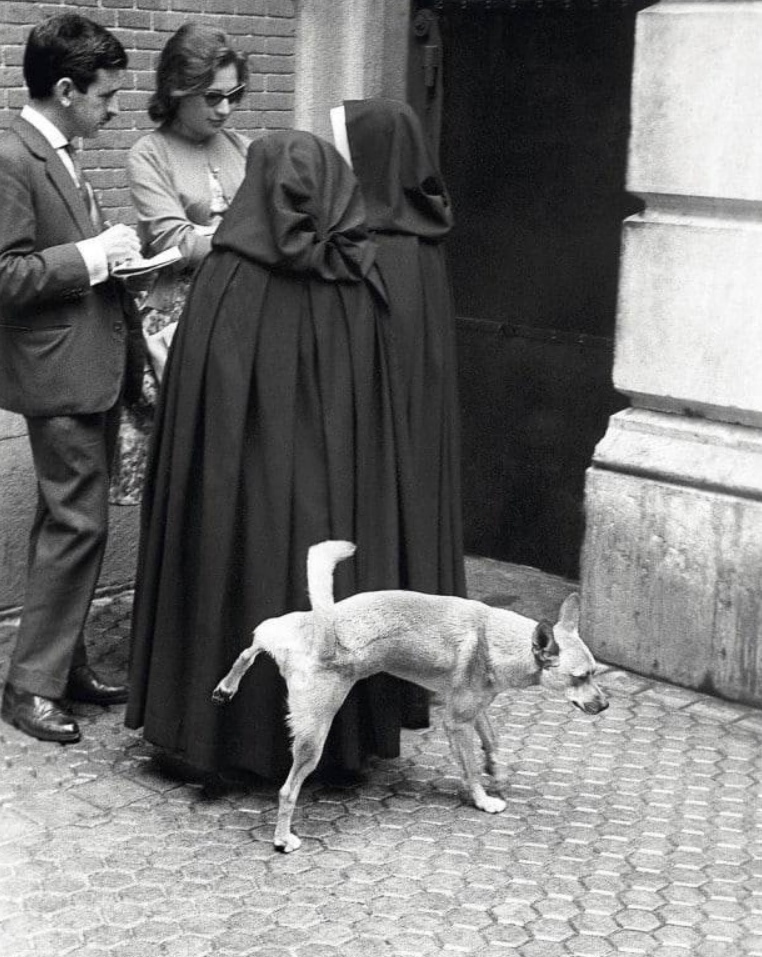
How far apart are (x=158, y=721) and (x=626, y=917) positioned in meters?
1.63

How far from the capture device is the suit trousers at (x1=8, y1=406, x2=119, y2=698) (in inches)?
225

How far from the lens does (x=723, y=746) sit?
6000mm

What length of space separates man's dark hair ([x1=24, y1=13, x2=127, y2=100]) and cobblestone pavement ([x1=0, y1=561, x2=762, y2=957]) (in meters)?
2.19

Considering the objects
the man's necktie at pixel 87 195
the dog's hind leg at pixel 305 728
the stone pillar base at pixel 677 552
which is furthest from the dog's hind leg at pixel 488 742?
the man's necktie at pixel 87 195

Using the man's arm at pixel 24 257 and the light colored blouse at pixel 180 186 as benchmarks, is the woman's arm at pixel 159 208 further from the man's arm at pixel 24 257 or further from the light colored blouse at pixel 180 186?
the man's arm at pixel 24 257

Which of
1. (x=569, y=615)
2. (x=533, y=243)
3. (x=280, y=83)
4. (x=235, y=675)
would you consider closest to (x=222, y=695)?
(x=235, y=675)

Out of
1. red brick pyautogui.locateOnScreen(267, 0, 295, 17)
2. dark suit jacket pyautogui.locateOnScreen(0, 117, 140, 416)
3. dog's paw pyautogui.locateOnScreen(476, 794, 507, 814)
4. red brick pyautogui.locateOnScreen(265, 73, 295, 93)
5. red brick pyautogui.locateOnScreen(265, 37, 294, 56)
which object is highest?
red brick pyautogui.locateOnScreen(267, 0, 295, 17)

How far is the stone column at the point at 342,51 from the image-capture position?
792cm

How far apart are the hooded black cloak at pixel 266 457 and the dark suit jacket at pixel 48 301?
1.28 ft

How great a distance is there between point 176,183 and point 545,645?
2.34 m

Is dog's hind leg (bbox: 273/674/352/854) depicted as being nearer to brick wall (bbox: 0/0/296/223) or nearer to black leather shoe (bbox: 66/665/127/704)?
black leather shoe (bbox: 66/665/127/704)

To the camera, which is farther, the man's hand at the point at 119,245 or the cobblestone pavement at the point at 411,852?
the man's hand at the point at 119,245

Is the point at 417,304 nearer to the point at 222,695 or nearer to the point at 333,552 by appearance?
the point at 333,552

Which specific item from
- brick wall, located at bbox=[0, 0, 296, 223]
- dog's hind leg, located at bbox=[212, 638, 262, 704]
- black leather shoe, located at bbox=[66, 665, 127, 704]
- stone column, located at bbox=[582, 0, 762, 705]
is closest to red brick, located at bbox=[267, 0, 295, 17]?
brick wall, located at bbox=[0, 0, 296, 223]
